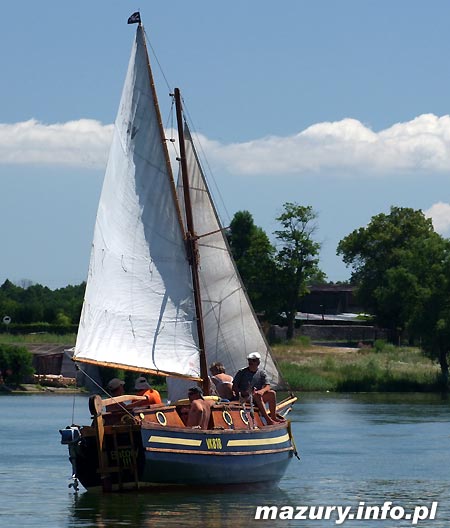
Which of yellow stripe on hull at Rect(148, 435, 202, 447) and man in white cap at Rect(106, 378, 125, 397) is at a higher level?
man in white cap at Rect(106, 378, 125, 397)

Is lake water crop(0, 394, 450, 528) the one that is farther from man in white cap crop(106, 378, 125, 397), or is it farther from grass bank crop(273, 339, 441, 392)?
grass bank crop(273, 339, 441, 392)

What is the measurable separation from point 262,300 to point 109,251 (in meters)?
93.8

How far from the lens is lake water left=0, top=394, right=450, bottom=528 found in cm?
3000

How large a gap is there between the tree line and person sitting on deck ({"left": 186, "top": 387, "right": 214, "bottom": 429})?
61295 millimetres

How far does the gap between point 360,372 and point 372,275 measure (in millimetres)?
53522

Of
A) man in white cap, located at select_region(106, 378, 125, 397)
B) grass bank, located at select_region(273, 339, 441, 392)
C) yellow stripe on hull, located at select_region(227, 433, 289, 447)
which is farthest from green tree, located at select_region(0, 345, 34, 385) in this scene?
man in white cap, located at select_region(106, 378, 125, 397)

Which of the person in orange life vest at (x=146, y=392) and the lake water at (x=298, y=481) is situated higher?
the person in orange life vest at (x=146, y=392)

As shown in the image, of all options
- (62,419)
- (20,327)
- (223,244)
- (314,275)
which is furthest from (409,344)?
(223,244)

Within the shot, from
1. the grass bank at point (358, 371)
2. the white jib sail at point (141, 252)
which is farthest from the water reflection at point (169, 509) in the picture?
the grass bank at point (358, 371)

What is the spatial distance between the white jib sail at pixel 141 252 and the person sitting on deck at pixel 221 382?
2.95ft

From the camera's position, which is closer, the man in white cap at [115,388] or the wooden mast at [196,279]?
the man in white cap at [115,388]

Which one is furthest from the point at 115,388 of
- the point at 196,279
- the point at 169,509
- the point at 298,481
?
the point at 298,481

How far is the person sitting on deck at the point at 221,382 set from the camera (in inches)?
1357

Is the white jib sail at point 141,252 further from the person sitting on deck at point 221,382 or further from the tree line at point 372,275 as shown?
the tree line at point 372,275
